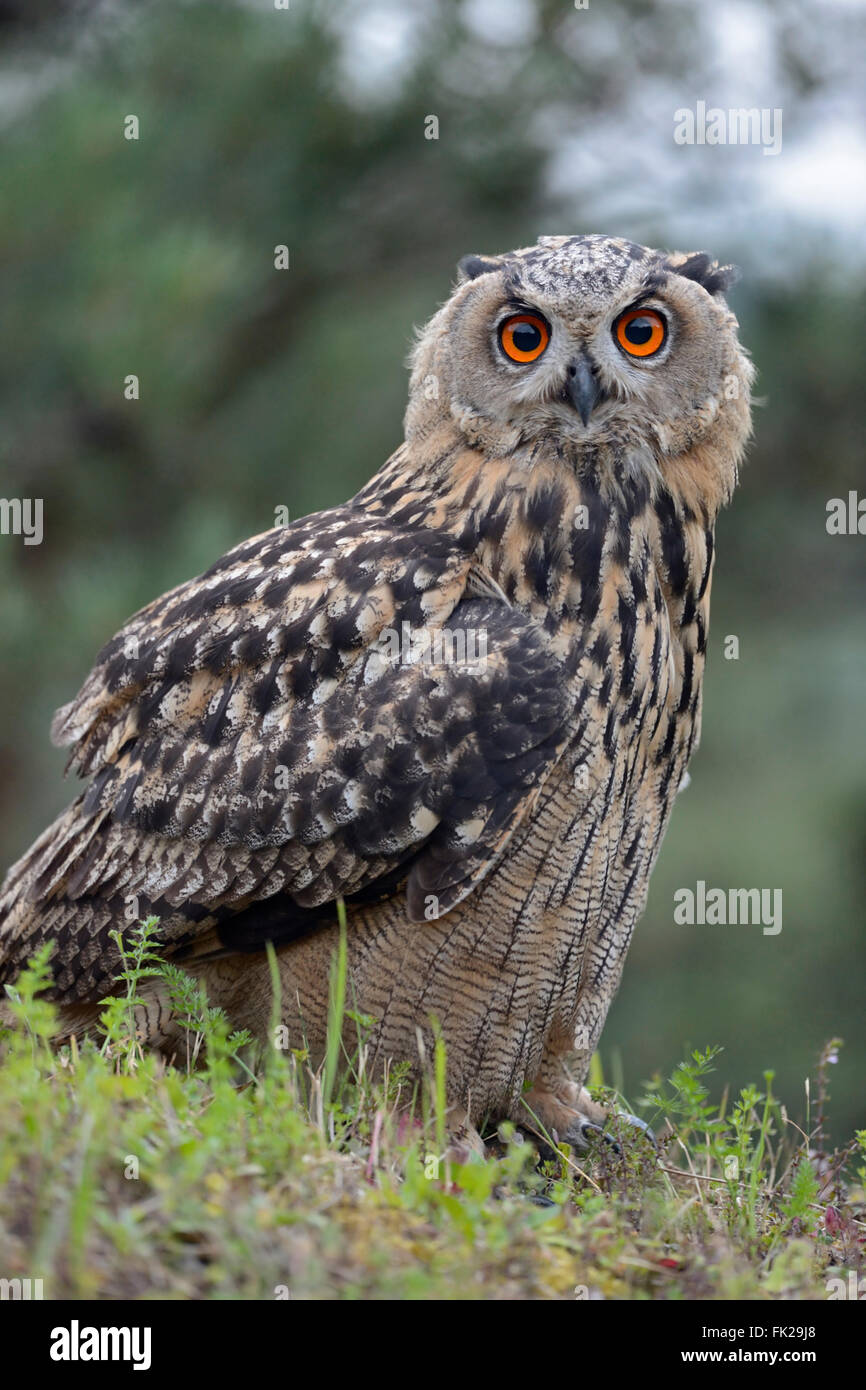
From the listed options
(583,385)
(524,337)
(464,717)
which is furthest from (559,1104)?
(524,337)

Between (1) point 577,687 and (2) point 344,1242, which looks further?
(1) point 577,687

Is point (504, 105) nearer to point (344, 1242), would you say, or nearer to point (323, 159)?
point (323, 159)

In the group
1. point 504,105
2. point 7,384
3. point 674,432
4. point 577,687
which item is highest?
point 504,105

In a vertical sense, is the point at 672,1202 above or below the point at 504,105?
below

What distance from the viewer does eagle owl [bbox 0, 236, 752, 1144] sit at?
3383mm

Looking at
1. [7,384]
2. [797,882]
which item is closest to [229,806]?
[7,384]

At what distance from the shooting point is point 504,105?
10484 mm

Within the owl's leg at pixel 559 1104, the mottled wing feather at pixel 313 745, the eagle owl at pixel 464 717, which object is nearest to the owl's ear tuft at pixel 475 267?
the eagle owl at pixel 464 717

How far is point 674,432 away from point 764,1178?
187 centimetres

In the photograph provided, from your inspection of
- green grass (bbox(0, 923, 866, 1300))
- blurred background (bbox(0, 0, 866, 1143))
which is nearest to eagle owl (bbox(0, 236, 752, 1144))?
green grass (bbox(0, 923, 866, 1300))

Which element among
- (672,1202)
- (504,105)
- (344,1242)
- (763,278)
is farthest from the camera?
(763,278)

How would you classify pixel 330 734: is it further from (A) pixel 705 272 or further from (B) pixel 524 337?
(A) pixel 705 272

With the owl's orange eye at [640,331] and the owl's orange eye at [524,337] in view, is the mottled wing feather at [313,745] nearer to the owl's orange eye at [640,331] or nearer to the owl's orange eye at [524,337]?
the owl's orange eye at [524,337]

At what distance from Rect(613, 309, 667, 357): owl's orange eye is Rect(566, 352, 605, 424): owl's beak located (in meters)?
0.15
